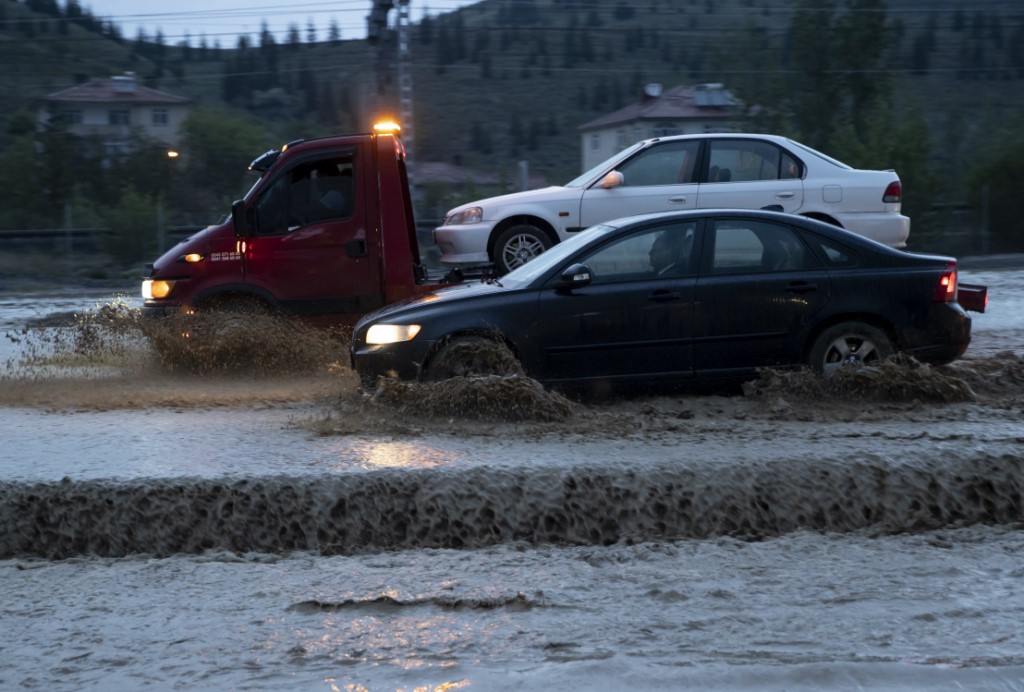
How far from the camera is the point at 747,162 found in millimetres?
11078

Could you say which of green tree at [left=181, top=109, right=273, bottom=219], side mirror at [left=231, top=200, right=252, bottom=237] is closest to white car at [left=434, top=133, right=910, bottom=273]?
side mirror at [left=231, top=200, right=252, bottom=237]

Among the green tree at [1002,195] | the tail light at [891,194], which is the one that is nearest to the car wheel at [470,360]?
the tail light at [891,194]

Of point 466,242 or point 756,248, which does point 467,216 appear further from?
point 756,248

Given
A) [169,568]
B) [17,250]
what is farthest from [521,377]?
[17,250]

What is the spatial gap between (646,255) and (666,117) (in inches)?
2032

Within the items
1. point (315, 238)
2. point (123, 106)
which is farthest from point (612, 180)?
point (123, 106)

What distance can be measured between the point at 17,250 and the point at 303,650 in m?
31.3

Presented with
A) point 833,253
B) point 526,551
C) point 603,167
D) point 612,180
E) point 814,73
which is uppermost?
point 814,73

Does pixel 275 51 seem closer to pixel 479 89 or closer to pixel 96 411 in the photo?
pixel 479 89

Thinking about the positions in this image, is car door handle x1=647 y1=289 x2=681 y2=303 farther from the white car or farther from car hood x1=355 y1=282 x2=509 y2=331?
the white car

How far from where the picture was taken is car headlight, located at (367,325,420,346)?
808 centimetres

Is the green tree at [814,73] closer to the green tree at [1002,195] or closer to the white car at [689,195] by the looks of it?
the green tree at [1002,195]

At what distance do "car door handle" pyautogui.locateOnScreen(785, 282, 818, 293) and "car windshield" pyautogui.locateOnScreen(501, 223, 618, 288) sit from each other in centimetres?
135

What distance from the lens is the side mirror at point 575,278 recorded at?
8125 millimetres
